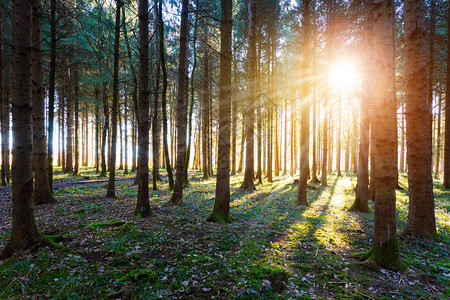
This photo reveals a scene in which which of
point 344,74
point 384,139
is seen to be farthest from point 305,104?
point 344,74

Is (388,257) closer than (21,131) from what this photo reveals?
No

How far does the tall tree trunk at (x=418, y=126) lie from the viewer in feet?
16.5

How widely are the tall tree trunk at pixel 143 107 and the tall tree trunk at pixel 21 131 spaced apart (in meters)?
2.89

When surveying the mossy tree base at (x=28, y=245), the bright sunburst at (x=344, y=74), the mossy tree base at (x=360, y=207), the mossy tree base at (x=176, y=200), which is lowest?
the mossy tree base at (x=360, y=207)

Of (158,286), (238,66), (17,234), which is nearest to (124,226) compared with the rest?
(17,234)

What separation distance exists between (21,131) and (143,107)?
123 inches

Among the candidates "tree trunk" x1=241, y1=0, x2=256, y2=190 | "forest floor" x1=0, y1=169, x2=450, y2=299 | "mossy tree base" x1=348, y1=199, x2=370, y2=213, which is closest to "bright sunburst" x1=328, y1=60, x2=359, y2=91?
"tree trunk" x1=241, y1=0, x2=256, y2=190

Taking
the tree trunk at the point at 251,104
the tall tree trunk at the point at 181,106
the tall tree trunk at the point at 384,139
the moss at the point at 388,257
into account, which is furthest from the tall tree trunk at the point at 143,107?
the tree trunk at the point at 251,104

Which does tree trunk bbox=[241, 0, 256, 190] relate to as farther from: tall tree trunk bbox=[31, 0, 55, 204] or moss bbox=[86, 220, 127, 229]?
tall tree trunk bbox=[31, 0, 55, 204]

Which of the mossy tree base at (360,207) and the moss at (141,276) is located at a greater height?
the moss at (141,276)

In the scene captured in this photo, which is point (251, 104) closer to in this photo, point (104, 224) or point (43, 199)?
point (104, 224)

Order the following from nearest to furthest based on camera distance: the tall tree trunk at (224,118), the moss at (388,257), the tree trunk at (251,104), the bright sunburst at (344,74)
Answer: the moss at (388,257) < the tall tree trunk at (224,118) < the bright sunburst at (344,74) < the tree trunk at (251,104)

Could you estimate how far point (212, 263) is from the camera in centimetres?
373

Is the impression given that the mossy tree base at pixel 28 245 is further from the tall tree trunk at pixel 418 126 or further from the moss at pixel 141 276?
the tall tree trunk at pixel 418 126
